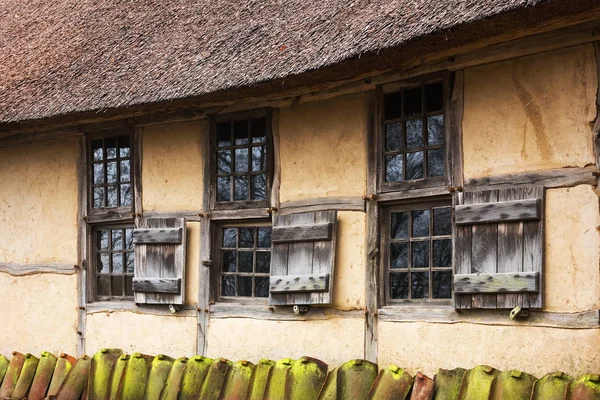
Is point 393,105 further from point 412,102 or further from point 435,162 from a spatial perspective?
point 435,162

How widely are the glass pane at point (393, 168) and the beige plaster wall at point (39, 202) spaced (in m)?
3.53

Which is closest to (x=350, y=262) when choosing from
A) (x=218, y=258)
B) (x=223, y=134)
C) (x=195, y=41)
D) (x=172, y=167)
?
(x=218, y=258)

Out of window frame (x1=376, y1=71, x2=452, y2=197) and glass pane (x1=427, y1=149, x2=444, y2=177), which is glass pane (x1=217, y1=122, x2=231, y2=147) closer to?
window frame (x1=376, y1=71, x2=452, y2=197)

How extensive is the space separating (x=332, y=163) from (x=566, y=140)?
1930mm

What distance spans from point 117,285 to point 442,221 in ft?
11.6

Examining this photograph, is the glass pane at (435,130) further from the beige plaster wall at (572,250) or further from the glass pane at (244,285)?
the glass pane at (244,285)

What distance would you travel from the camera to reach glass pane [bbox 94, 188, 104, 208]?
8.91 meters

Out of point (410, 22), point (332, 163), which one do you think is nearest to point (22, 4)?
point (332, 163)

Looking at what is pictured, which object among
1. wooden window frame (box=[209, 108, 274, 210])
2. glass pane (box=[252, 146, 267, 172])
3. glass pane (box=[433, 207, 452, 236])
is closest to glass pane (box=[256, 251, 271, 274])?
wooden window frame (box=[209, 108, 274, 210])

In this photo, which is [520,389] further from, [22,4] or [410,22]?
[22,4]

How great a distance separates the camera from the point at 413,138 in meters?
6.75

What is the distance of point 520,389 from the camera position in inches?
222

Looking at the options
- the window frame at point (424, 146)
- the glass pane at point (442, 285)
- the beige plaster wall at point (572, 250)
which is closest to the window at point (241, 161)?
the window frame at point (424, 146)

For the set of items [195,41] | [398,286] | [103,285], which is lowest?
[103,285]
